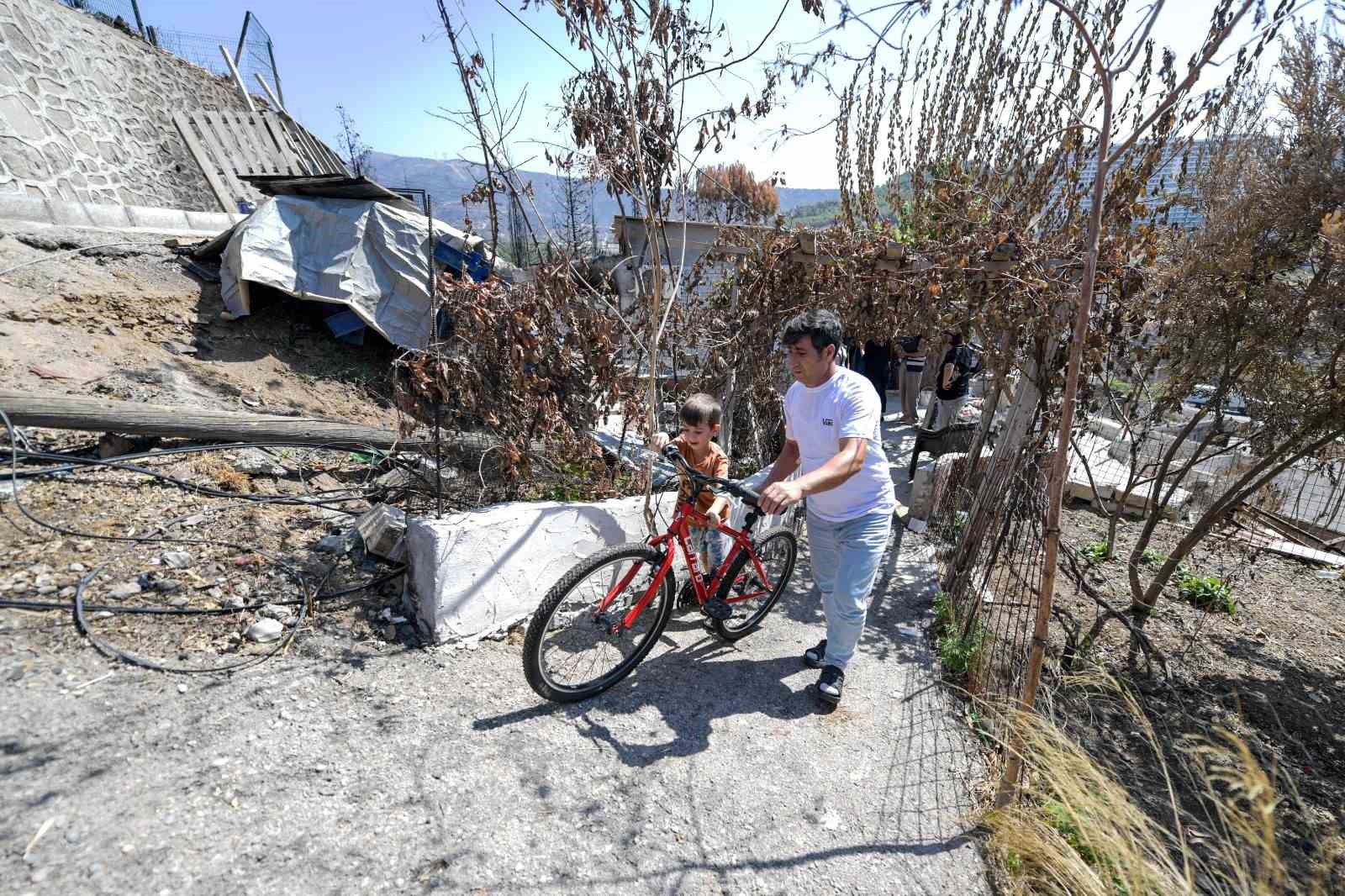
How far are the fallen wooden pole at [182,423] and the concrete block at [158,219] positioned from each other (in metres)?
5.74

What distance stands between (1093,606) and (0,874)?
6338mm

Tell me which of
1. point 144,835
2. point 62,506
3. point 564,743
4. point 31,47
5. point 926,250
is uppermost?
point 31,47

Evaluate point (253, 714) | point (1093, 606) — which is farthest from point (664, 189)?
point (1093, 606)

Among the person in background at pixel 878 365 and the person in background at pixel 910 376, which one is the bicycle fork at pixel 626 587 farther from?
the person in background at pixel 878 365

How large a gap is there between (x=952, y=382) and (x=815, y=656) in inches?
215

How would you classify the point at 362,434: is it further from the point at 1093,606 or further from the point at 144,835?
the point at 1093,606

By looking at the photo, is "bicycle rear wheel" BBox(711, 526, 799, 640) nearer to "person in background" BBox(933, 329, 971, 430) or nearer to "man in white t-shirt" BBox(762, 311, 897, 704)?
"man in white t-shirt" BBox(762, 311, 897, 704)

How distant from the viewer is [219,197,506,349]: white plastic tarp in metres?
7.56

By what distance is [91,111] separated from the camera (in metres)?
9.85

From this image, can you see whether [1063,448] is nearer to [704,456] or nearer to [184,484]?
[704,456]

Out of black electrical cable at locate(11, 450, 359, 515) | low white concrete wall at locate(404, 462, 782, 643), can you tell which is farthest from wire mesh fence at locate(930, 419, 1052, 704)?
black electrical cable at locate(11, 450, 359, 515)

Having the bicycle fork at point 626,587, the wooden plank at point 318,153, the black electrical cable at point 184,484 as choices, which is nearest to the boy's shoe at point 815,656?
the bicycle fork at point 626,587

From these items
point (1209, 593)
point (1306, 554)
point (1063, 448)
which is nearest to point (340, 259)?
point (1063, 448)

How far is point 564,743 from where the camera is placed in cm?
277
